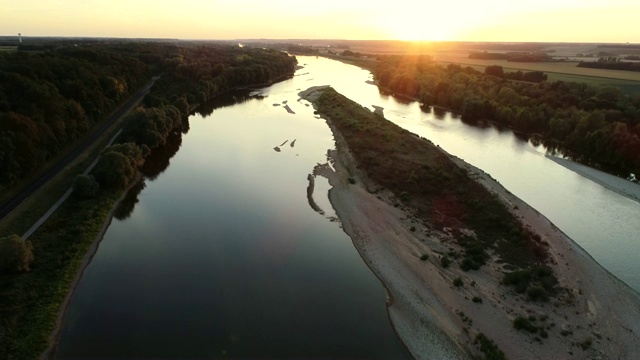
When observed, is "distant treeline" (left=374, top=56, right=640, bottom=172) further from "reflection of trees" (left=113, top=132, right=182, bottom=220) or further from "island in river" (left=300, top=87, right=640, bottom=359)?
"reflection of trees" (left=113, top=132, right=182, bottom=220)

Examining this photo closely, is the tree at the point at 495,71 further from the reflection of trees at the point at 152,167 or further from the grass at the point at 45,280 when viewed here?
the grass at the point at 45,280

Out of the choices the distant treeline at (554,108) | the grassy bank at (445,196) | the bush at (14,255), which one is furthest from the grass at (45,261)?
the distant treeline at (554,108)

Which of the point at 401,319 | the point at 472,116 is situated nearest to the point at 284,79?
the point at 472,116

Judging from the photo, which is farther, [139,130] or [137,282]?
[139,130]

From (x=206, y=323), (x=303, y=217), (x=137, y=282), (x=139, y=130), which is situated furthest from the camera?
(x=139, y=130)

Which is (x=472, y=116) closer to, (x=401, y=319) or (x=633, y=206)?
(x=633, y=206)
